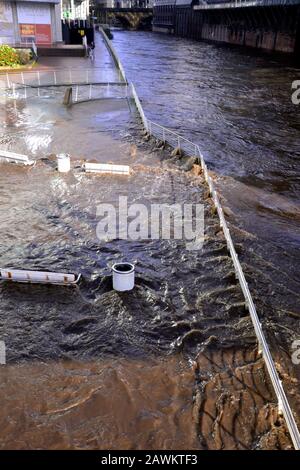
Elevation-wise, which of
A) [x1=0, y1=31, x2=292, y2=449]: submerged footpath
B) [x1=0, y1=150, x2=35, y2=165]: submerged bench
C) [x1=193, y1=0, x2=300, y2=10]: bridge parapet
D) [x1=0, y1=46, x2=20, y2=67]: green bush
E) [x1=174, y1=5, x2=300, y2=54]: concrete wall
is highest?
[x1=193, y1=0, x2=300, y2=10]: bridge parapet

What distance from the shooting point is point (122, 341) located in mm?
7301

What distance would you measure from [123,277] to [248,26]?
6778 cm

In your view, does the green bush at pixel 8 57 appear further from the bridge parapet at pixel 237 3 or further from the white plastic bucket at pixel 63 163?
the bridge parapet at pixel 237 3

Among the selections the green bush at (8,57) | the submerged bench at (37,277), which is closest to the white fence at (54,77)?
the green bush at (8,57)

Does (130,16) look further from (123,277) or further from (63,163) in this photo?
(123,277)

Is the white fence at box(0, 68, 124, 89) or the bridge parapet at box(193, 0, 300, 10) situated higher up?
the bridge parapet at box(193, 0, 300, 10)

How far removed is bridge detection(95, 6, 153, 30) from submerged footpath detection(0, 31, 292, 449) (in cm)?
11532

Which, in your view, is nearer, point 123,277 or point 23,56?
point 123,277

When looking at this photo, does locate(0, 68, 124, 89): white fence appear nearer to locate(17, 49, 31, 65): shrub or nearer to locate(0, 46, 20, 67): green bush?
locate(0, 46, 20, 67): green bush

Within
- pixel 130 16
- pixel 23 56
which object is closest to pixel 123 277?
pixel 23 56

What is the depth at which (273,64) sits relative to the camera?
4606cm

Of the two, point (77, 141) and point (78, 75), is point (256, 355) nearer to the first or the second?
point (77, 141)

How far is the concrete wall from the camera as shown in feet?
170

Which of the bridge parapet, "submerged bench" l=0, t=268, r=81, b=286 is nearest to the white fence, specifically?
"submerged bench" l=0, t=268, r=81, b=286
